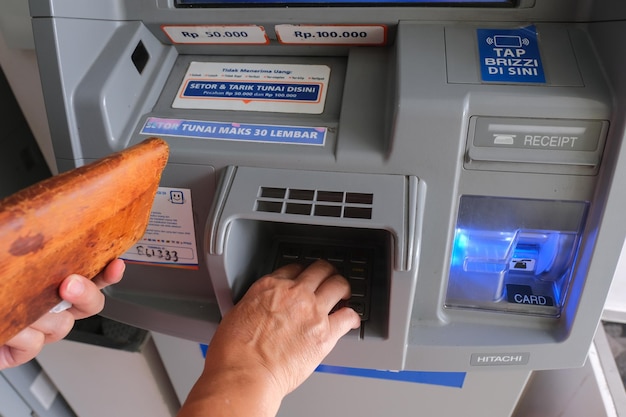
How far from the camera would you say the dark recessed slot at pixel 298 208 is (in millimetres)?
827

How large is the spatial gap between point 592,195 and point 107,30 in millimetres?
957

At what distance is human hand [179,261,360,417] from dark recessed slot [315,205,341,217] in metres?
0.16

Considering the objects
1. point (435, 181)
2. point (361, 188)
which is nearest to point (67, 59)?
point (361, 188)

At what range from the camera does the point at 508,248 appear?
0.94m

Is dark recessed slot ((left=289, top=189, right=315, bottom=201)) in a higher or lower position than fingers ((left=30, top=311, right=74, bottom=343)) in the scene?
higher

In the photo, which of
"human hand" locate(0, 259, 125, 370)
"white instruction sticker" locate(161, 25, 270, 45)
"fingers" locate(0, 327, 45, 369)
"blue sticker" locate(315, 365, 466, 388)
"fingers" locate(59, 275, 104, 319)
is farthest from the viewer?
"blue sticker" locate(315, 365, 466, 388)

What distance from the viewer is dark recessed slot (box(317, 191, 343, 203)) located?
84 cm

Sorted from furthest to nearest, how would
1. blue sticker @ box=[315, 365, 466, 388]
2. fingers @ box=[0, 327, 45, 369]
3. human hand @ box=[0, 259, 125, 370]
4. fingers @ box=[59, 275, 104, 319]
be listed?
1. blue sticker @ box=[315, 365, 466, 388]
2. fingers @ box=[0, 327, 45, 369]
3. human hand @ box=[0, 259, 125, 370]
4. fingers @ box=[59, 275, 104, 319]

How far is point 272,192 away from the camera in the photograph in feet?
2.83

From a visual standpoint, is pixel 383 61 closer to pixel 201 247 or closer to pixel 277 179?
pixel 277 179

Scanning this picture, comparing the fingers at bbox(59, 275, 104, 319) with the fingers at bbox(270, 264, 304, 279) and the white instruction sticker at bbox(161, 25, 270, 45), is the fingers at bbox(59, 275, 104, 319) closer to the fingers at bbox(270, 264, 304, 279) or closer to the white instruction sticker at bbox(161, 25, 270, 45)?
the fingers at bbox(270, 264, 304, 279)

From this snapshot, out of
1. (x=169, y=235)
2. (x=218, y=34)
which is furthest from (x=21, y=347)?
(x=218, y=34)

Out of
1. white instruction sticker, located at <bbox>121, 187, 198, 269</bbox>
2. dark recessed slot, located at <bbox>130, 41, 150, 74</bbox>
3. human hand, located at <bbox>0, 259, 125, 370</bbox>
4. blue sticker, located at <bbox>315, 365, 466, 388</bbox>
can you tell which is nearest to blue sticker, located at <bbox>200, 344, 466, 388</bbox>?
blue sticker, located at <bbox>315, 365, 466, 388</bbox>

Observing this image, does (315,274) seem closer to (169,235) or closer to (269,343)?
(269,343)
